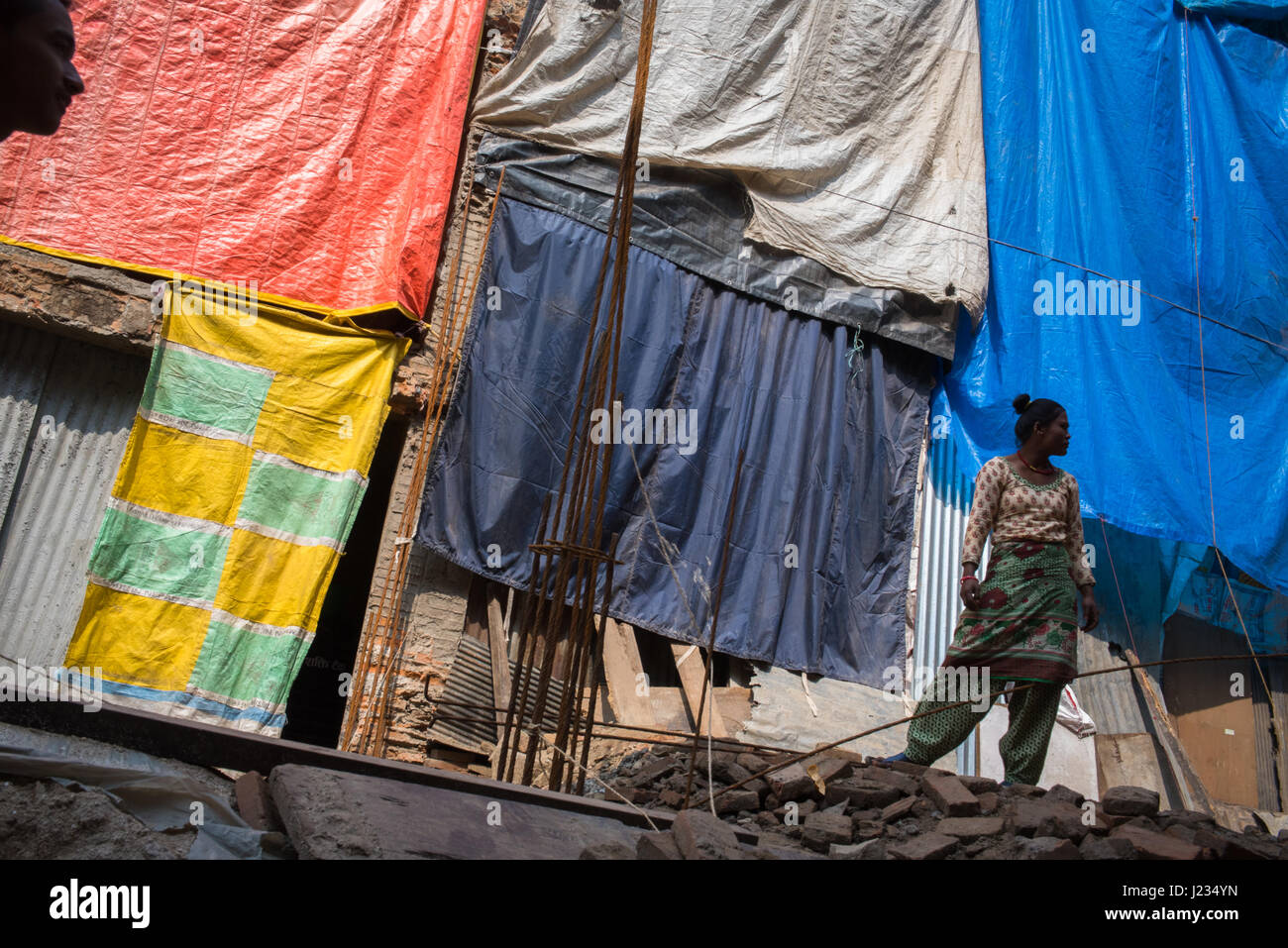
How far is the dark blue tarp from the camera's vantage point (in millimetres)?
6793

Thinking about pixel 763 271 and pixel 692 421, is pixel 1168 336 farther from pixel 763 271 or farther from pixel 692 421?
pixel 692 421

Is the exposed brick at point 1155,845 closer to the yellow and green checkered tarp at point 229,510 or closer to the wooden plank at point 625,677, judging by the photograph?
the wooden plank at point 625,677

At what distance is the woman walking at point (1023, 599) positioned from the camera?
4770 mm

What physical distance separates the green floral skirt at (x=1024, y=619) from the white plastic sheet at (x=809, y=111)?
3.46 m

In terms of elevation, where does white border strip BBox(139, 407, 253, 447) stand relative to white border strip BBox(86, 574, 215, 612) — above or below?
above

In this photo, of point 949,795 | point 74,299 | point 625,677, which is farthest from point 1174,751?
point 74,299

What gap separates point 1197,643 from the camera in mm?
9180

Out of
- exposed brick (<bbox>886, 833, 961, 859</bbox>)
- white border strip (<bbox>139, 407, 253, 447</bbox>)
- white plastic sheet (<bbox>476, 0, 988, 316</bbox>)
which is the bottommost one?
exposed brick (<bbox>886, 833, 961, 859</bbox>)

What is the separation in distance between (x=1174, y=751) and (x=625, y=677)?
14.7 feet

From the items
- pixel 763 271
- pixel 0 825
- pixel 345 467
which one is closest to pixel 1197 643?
pixel 763 271

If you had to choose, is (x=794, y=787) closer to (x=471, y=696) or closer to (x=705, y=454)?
(x=471, y=696)

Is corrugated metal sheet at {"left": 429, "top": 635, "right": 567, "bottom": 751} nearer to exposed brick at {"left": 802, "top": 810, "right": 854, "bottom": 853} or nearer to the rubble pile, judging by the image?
the rubble pile

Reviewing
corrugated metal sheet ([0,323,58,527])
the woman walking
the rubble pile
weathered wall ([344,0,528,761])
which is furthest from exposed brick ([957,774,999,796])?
corrugated metal sheet ([0,323,58,527])

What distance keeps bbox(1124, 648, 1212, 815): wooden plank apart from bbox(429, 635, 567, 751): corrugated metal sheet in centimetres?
468
